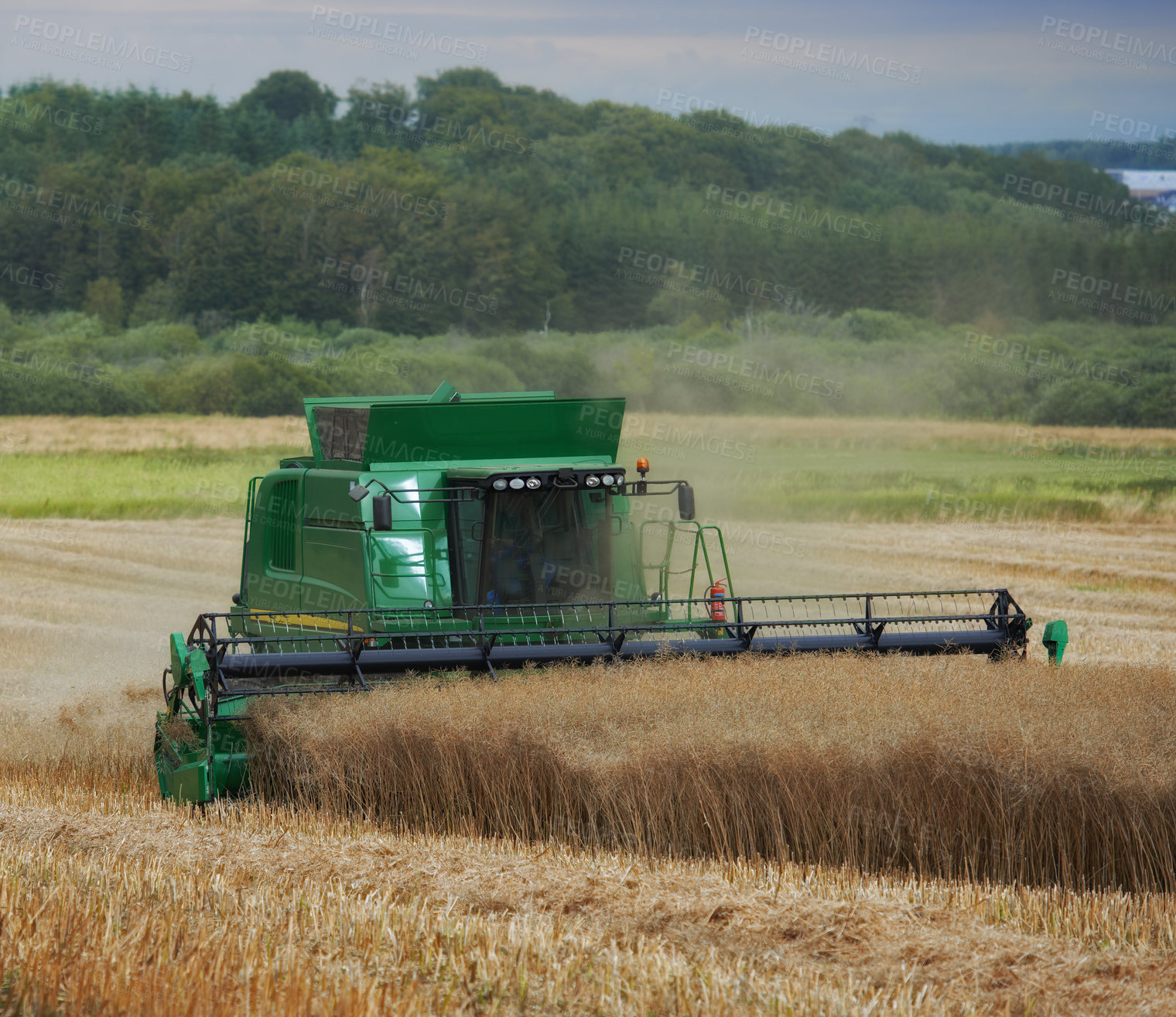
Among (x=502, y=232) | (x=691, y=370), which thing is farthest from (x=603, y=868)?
(x=502, y=232)

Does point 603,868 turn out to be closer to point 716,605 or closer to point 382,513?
point 382,513

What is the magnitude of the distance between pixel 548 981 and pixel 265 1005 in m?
0.86

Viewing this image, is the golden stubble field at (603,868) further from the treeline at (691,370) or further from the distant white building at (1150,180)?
the distant white building at (1150,180)

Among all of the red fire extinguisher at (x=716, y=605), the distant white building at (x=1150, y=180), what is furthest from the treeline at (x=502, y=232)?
the distant white building at (x=1150, y=180)

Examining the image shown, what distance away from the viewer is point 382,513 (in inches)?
279

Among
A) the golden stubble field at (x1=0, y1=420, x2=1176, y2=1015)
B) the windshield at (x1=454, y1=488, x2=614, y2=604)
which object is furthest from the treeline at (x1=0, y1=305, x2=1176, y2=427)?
the golden stubble field at (x1=0, y1=420, x2=1176, y2=1015)

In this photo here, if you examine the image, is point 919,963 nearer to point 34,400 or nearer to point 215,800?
point 215,800

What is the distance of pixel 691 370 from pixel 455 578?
26338 millimetres

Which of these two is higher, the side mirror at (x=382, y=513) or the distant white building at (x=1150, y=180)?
the distant white building at (x=1150, y=180)

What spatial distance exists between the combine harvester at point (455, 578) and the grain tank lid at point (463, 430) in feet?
0.04

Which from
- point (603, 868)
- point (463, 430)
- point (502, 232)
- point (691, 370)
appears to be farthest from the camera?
point (502, 232)

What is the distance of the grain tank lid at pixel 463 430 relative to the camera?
801 cm

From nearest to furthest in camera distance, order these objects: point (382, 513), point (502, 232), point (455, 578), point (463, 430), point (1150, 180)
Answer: point (382, 513) → point (455, 578) → point (463, 430) → point (502, 232) → point (1150, 180)

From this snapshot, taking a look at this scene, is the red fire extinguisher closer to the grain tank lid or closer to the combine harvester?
the combine harvester
